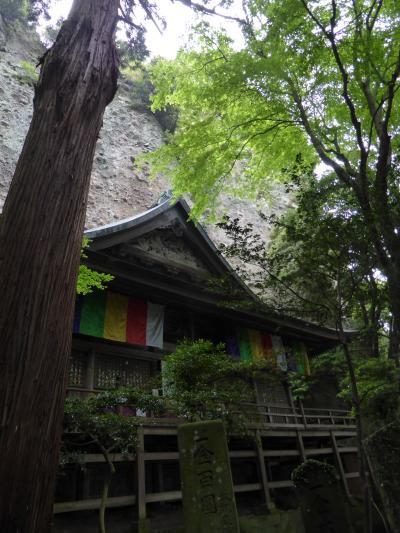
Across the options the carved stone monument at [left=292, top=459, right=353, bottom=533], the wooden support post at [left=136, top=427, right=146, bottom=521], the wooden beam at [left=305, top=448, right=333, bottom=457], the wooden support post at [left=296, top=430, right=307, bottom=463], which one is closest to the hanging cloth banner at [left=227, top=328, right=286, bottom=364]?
the wooden support post at [left=296, top=430, right=307, bottom=463]

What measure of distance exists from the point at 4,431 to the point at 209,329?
10985 millimetres

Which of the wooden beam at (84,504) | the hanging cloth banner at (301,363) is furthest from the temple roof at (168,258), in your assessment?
the wooden beam at (84,504)

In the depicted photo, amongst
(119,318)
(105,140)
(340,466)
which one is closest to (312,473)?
(340,466)

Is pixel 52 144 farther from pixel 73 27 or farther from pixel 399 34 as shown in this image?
pixel 399 34

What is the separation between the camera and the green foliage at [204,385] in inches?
279

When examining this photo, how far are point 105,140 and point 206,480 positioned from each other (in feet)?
68.6

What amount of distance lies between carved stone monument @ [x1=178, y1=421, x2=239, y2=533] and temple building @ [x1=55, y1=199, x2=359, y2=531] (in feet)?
7.15

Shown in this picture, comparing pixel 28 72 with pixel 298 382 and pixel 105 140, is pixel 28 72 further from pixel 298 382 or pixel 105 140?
pixel 105 140

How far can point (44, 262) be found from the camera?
247 cm

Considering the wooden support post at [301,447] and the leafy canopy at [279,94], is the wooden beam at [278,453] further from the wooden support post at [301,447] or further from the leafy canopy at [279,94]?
the leafy canopy at [279,94]

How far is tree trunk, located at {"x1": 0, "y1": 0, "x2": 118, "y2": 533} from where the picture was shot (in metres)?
1.93

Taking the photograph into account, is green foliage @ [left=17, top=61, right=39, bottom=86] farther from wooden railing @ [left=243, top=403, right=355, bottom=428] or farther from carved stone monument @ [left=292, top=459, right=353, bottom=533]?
wooden railing @ [left=243, top=403, right=355, bottom=428]

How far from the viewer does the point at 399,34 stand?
6691mm

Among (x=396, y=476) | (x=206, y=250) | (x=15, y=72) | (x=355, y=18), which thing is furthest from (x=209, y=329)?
(x=15, y=72)
